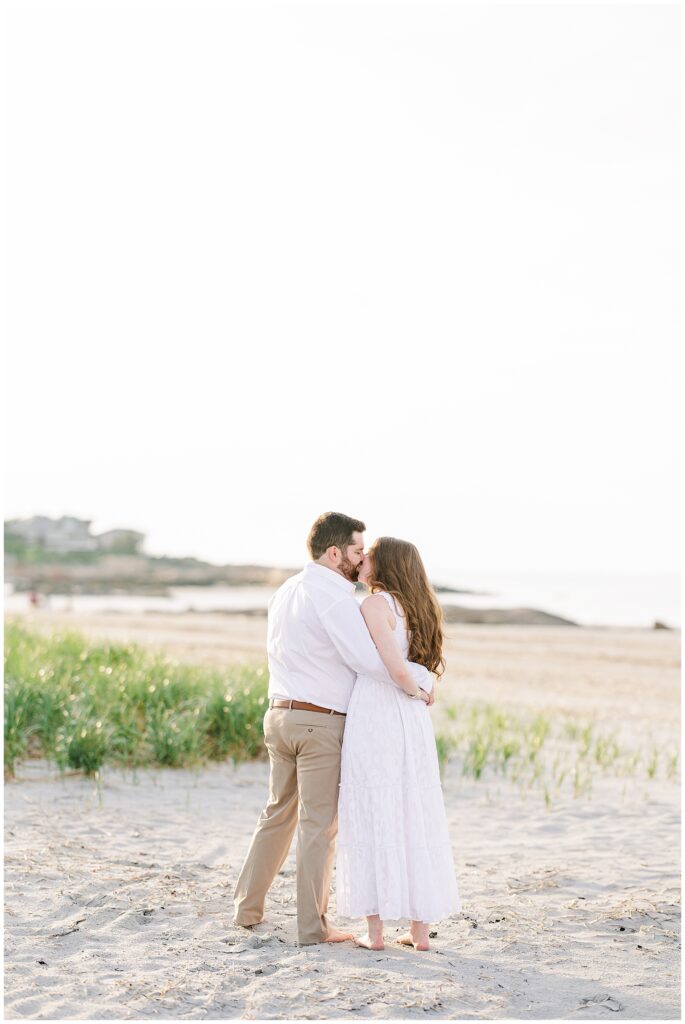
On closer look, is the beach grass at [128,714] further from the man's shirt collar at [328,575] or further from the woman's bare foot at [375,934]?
the man's shirt collar at [328,575]

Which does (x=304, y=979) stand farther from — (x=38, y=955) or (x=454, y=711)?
(x=454, y=711)

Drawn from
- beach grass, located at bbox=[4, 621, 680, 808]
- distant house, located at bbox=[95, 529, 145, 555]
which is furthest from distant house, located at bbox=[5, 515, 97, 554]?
beach grass, located at bbox=[4, 621, 680, 808]

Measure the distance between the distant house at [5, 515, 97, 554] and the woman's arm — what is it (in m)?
74.4

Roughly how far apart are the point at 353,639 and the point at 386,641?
154mm

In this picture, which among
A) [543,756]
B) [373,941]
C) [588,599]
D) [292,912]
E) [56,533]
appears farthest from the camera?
[56,533]

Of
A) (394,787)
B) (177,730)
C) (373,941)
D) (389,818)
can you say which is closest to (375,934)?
(373,941)

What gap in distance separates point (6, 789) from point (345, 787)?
14.3ft

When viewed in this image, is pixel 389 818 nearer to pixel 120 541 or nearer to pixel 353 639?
pixel 353 639

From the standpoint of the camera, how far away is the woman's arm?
515cm

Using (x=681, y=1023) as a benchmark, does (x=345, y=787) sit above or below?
above

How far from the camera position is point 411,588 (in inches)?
210

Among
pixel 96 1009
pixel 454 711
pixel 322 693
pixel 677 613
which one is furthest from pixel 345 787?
pixel 677 613

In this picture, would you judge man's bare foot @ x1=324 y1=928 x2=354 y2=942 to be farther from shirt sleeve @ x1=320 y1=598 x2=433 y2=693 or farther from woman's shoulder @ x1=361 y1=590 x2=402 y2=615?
woman's shoulder @ x1=361 y1=590 x2=402 y2=615

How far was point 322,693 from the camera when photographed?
535 cm
